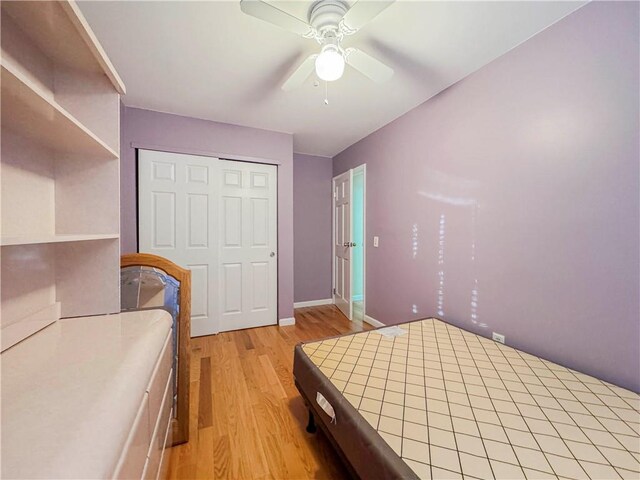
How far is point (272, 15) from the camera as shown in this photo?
1174 millimetres

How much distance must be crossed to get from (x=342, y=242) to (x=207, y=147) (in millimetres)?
2156

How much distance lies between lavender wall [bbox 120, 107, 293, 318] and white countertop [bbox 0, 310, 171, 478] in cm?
189

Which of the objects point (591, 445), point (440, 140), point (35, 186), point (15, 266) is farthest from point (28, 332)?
point (440, 140)

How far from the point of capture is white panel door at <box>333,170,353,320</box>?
11.5ft

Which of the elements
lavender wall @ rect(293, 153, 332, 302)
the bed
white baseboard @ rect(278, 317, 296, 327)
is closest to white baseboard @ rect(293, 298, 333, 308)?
lavender wall @ rect(293, 153, 332, 302)

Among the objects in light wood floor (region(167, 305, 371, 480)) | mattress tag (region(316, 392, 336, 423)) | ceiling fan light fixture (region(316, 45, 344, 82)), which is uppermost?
ceiling fan light fixture (region(316, 45, 344, 82))

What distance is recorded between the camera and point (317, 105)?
→ 243 centimetres

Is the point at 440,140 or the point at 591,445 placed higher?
the point at 440,140

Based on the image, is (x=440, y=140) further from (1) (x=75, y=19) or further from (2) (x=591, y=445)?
(1) (x=75, y=19)

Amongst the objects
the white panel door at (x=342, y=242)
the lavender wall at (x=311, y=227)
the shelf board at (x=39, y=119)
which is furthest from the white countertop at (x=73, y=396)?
the lavender wall at (x=311, y=227)

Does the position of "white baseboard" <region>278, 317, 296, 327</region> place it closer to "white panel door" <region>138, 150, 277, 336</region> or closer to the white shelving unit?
"white panel door" <region>138, 150, 277, 336</region>

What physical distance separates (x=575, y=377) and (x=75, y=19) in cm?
262

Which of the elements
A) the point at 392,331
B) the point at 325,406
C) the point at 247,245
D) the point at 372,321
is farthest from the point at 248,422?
the point at 372,321

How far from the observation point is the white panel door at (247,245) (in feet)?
9.54
